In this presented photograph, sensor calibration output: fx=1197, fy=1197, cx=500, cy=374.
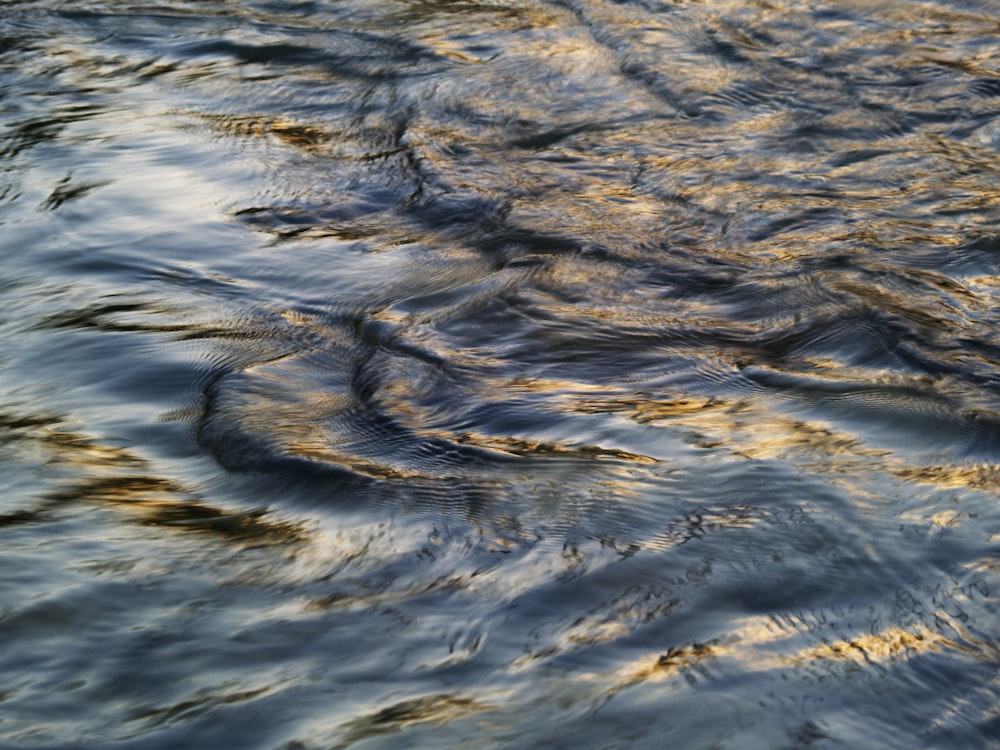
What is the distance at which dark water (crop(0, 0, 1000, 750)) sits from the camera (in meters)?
1.89

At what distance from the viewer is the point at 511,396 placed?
2.79m

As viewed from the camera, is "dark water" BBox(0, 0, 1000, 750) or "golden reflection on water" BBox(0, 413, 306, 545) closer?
"dark water" BBox(0, 0, 1000, 750)

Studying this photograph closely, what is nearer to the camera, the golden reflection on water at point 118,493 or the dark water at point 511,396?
the dark water at point 511,396

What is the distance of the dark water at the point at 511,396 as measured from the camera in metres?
1.89

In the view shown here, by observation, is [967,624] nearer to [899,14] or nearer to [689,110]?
[689,110]

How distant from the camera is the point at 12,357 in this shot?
117 inches

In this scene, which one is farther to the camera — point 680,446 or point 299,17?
point 299,17

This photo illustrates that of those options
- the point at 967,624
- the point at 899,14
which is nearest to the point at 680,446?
the point at 967,624

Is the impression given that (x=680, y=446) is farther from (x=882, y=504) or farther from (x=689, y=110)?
(x=689, y=110)

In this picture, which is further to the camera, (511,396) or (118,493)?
(511,396)

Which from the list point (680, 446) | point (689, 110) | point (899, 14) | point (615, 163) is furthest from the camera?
point (899, 14)

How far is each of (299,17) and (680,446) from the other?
4.09 meters

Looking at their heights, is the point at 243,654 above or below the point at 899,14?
below

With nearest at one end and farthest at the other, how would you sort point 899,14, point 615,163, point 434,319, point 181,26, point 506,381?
point 506,381
point 434,319
point 615,163
point 899,14
point 181,26
